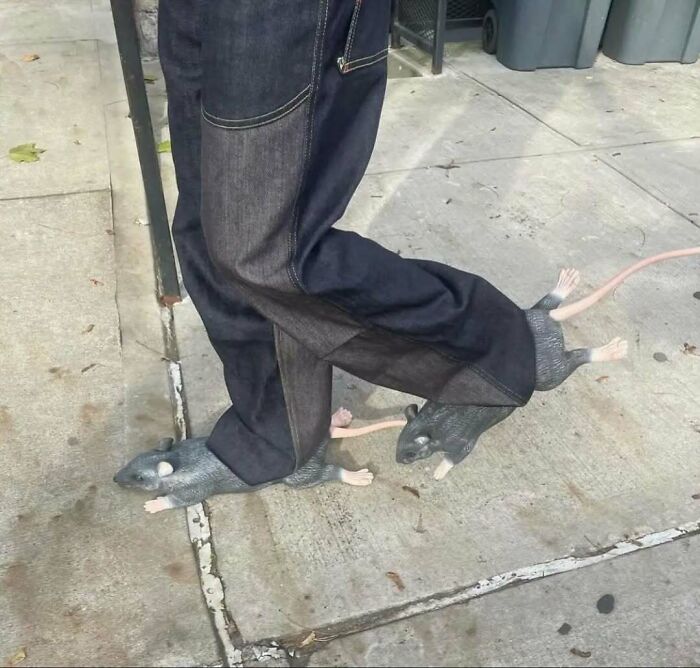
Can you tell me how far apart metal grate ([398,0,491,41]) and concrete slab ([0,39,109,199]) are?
2.33m

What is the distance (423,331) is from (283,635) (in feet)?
2.40

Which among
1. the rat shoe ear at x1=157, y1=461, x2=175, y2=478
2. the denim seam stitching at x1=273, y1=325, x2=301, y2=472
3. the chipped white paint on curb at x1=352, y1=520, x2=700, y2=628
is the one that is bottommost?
the chipped white paint on curb at x1=352, y1=520, x2=700, y2=628

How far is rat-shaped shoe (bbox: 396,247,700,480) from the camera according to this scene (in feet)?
5.44

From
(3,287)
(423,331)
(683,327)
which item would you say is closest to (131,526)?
(423,331)

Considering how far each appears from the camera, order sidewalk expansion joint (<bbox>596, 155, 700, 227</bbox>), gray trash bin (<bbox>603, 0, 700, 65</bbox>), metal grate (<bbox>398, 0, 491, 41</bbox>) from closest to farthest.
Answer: sidewalk expansion joint (<bbox>596, 155, 700, 227</bbox>)
gray trash bin (<bbox>603, 0, 700, 65</bbox>)
metal grate (<bbox>398, 0, 491, 41</bbox>)

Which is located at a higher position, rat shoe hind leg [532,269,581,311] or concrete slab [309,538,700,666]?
rat shoe hind leg [532,269,581,311]

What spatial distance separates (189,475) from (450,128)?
290cm

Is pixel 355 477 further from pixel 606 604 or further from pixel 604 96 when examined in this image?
pixel 604 96

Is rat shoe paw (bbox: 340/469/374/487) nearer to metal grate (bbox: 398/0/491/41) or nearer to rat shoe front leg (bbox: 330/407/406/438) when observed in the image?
rat shoe front leg (bbox: 330/407/406/438)

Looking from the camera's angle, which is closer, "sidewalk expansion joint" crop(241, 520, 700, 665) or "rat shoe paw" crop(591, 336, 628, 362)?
"sidewalk expansion joint" crop(241, 520, 700, 665)

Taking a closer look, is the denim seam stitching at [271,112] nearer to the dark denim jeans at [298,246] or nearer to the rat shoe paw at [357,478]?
the dark denim jeans at [298,246]

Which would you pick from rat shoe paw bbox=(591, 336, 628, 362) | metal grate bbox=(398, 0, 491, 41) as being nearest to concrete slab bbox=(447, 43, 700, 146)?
metal grate bbox=(398, 0, 491, 41)

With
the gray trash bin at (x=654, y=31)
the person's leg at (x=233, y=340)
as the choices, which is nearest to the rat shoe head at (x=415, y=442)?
the person's leg at (x=233, y=340)

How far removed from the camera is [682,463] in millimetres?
1987
